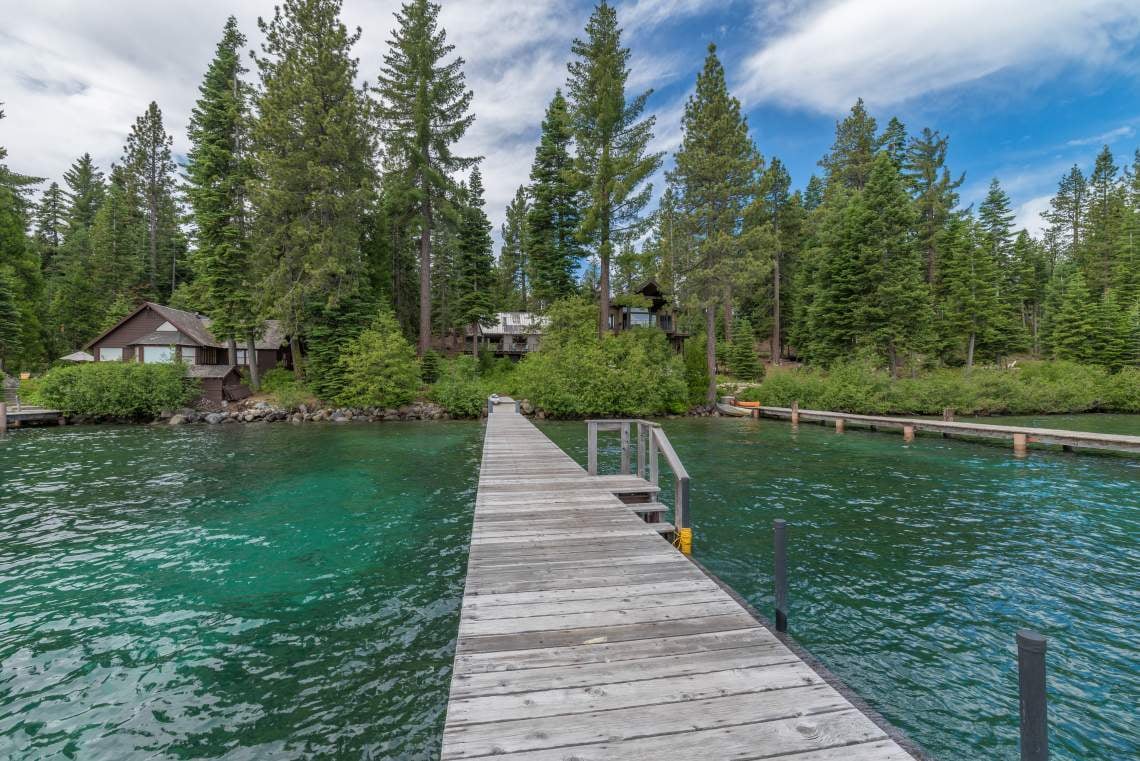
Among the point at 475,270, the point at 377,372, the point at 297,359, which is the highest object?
the point at 475,270

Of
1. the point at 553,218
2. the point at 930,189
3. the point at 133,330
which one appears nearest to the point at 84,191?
the point at 133,330

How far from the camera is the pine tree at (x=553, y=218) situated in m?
34.7

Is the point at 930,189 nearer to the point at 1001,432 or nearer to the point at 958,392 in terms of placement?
the point at 958,392

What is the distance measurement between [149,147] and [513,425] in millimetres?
55811

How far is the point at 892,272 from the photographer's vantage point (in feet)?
100

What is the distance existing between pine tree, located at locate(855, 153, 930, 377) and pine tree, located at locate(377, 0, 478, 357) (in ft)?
92.9

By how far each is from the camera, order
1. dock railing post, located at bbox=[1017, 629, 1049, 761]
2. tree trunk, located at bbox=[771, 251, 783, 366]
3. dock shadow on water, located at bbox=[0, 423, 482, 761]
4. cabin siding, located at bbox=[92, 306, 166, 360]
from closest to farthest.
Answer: dock railing post, located at bbox=[1017, 629, 1049, 761]
dock shadow on water, located at bbox=[0, 423, 482, 761]
cabin siding, located at bbox=[92, 306, 166, 360]
tree trunk, located at bbox=[771, 251, 783, 366]

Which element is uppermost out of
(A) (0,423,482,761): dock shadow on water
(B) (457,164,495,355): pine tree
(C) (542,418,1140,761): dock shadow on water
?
(B) (457,164,495,355): pine tree

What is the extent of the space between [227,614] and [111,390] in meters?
27.5

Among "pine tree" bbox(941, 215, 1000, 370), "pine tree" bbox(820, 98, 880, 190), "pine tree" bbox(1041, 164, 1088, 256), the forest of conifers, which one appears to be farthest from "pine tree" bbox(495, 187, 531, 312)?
"pine tree" bbox(1041, 164, 1088, 256)

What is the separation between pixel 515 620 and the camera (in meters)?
3.62

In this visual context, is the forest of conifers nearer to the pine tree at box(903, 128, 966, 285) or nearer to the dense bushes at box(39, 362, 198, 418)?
the pine tree at box(903, 128, 966, 285)

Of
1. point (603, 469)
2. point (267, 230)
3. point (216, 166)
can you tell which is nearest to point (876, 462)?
point (603, 469)

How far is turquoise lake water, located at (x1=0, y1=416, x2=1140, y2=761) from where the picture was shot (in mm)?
3854
